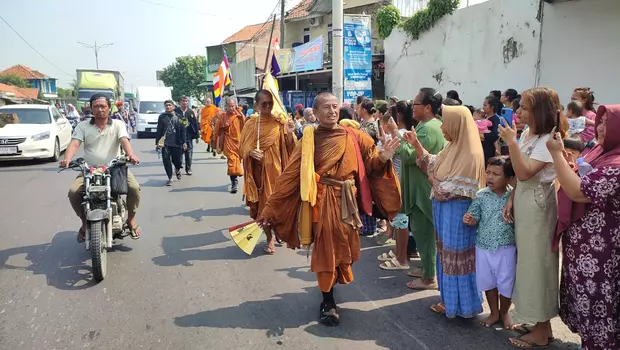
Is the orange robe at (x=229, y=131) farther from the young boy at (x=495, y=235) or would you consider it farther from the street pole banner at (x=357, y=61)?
the street pole banner at (x=357, y=61)

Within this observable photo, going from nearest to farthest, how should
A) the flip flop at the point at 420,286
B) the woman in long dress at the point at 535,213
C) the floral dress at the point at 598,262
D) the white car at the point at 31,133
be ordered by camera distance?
the floral dress at the point at 598,262 < the woman in long dress at the point at 535,213 < the flip flop at the point at 420,286 < the white car at the point at 31,133

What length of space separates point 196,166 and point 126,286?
8.61 meters

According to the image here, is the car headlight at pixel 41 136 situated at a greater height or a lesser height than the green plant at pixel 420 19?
lesser

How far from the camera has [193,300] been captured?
4.01 metres

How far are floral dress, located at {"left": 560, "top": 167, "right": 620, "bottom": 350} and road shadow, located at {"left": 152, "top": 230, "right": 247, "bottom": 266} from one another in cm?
342

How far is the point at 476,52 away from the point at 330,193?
9213 millimetres

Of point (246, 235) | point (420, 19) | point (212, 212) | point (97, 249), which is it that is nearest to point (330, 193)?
point (246, 235)

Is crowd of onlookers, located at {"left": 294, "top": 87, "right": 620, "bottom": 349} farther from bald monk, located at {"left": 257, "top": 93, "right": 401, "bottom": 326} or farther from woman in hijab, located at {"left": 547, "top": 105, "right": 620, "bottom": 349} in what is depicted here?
bald monk, located at {"left": 257, "top": 93, "right": 401, "bottom": 326}

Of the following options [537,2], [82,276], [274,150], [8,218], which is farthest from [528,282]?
[537,2]

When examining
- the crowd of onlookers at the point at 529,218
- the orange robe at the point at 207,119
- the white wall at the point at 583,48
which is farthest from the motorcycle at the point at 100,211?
the white wall at the point at 583,48

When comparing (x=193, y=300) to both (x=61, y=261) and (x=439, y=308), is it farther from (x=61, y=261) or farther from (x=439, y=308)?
(x=439, y=308)

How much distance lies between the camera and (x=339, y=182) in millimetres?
3500

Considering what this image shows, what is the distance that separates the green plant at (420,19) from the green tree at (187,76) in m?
48.1

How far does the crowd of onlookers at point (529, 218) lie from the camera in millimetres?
2602
